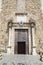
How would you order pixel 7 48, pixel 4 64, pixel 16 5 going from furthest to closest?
pixel 16 5 → pixel 7 48 → pixel 4 64

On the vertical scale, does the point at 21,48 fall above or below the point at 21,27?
below

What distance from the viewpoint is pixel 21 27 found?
1698 cm

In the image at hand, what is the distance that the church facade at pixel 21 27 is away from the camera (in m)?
16.6

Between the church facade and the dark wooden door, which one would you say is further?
the dark wooden door

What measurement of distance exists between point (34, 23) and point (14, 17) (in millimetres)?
2223

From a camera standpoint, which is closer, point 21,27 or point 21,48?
point 21,48

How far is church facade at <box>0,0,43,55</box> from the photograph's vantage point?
54.4ft

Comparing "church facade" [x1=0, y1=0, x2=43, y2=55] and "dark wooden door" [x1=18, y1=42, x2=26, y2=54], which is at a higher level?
"church facade" [x1=0, y1=0, x2=43, y2=55]

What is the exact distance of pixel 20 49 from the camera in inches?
664

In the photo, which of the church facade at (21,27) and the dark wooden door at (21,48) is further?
the dark wooden door at (21,48)

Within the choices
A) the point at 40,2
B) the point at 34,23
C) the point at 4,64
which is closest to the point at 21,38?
the point at 34,23

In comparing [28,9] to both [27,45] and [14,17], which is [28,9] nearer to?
[14,17]

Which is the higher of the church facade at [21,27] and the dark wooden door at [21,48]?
the church facade at [21,27]

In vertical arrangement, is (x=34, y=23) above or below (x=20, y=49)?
above
